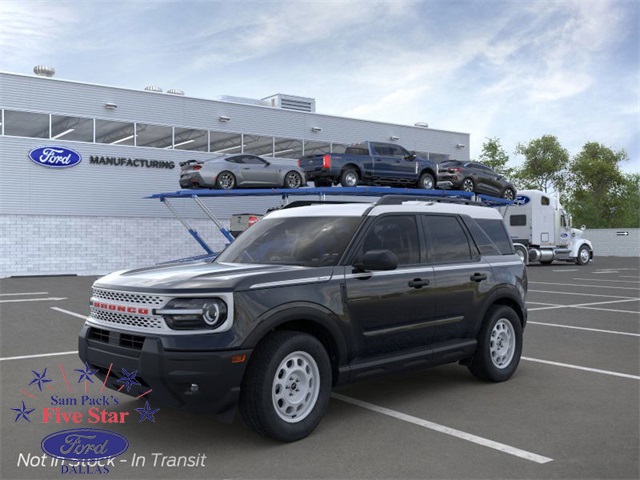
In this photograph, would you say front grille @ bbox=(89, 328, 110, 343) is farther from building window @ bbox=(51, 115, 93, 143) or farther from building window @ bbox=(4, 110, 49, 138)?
building window @ bbox=(51, 115, 93, 143)

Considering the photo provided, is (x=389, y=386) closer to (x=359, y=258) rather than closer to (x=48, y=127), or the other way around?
(x=359, y=258)

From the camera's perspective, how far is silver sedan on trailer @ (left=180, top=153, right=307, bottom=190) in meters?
24.2

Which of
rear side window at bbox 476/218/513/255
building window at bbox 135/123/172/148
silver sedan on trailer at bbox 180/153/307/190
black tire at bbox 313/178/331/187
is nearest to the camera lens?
rear side window at bbox 476/218/513/255

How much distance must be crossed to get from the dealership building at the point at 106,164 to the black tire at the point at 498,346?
24.3m

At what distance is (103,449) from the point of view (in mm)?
4645

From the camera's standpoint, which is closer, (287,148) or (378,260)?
(378,260)

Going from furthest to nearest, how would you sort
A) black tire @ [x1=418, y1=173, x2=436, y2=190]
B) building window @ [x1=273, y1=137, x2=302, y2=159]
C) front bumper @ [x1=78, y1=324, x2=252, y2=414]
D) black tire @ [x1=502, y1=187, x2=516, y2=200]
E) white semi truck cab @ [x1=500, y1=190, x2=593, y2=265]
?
building window @ [x1=273, y1=137, x2=302, y2=159] < white semi truck cab @ [x1=500, y1=190, x2=593, y2=265] < black tire @ [x1=502, y1=187, x2=516, y2=200] < black tire @ [x1=418, y1=173, x2=436, y2=190] < front bumper @ [x1=78, y1=324, x2=252, y2=414]

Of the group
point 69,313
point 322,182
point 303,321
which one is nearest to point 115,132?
point 322,182

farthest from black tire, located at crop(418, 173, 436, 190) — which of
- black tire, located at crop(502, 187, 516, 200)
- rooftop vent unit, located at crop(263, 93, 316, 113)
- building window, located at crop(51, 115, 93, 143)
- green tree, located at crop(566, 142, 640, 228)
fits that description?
green tree, located at crop(566, 142, 640, 228)

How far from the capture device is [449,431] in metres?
5.01

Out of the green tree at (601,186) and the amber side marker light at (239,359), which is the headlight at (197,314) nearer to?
the amber side marker light at (239,359)

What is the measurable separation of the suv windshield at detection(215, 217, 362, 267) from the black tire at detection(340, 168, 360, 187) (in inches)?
662

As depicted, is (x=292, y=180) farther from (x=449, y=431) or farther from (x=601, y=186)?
(x=601, y=186)

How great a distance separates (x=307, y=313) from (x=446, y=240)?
213cm
